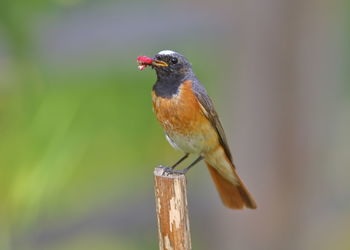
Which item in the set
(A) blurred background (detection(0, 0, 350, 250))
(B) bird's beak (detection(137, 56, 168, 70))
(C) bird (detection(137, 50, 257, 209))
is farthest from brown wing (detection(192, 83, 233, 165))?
(A) blurred background (detection(0, 0, 350, 250))

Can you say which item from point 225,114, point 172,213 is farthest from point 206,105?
point 225,114

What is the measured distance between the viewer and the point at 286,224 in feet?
17.0

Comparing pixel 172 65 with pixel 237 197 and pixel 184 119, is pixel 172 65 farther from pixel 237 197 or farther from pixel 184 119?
pixel 237 197

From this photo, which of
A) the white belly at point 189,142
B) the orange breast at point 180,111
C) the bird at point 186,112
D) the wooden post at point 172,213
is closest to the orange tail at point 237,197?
the bird at point 186,112

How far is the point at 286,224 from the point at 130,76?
1.32 m

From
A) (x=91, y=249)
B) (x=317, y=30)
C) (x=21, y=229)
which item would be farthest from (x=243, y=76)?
(x=21, y=229)

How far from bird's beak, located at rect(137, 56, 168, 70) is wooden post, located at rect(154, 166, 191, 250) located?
0.62m

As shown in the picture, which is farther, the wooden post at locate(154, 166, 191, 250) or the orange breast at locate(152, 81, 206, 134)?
the orange breast at locate(152, 81, 206, 134)

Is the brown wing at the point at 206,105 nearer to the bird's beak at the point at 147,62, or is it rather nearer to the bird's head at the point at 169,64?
the bird's head at the point at 169,64

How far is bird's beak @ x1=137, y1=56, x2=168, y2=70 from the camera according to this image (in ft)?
12.3

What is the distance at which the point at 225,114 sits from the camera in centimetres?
559

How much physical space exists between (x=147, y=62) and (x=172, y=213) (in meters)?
0.91

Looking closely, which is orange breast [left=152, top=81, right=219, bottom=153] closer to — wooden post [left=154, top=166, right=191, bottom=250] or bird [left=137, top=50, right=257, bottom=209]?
bird [left=137, top=50, right=257, bottom=209]

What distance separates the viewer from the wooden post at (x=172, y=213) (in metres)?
3.05
